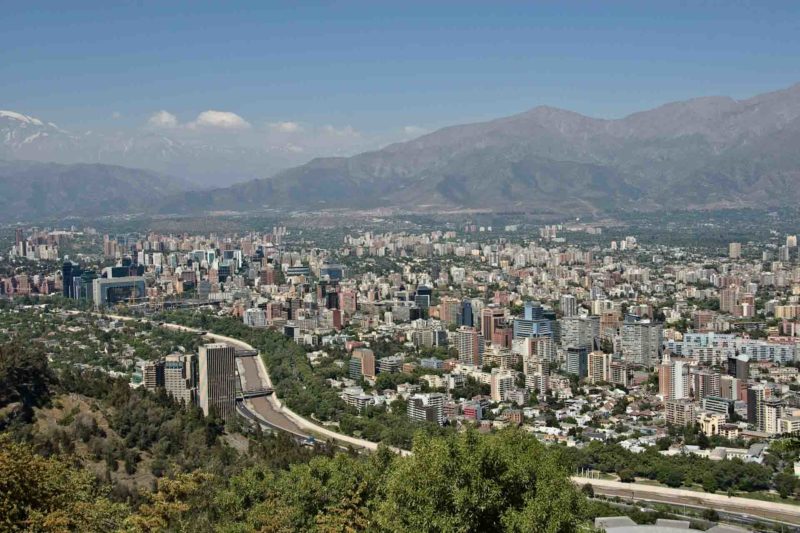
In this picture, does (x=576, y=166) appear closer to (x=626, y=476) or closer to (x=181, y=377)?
(x=181, y=377)

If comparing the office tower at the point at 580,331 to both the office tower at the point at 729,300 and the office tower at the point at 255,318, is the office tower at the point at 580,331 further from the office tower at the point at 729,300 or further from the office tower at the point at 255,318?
the office tower at the point at 255,318

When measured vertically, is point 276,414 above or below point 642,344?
below

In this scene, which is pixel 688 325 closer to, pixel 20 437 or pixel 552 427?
pixel 552 427

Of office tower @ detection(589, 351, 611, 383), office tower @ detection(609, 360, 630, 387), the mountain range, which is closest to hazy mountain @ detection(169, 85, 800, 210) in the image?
the mountain range

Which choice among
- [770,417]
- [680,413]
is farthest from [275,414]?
[770,417]

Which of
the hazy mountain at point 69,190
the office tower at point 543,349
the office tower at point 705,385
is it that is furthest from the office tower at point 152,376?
the hazy mountain at point 69,190
